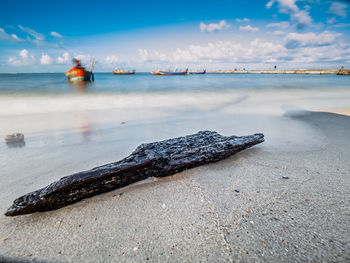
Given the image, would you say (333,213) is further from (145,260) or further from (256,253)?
(145,260)

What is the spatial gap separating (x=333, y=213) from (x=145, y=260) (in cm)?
189

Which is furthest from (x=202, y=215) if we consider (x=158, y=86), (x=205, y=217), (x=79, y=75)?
(x=79, y=75)

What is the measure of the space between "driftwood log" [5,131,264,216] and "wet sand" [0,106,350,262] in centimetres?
10

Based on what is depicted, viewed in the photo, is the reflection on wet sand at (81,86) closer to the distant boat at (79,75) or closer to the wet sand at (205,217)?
the distant boat at (79,75)

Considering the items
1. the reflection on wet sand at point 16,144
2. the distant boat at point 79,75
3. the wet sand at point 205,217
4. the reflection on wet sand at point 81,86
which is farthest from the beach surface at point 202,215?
the distant boat at point 79,75

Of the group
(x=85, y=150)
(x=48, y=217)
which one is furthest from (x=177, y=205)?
(x=85, y=150)

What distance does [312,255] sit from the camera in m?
1.32

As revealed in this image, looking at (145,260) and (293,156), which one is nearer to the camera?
(145,260)

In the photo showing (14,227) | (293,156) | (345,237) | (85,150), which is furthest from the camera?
(85,150)

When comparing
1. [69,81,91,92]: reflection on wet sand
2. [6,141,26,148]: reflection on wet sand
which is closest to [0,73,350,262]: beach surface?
[6,141,26,148]: reflection on wet sand

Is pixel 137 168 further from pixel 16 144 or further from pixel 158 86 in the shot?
pixel 158 86

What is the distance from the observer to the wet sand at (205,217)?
4.58 ft

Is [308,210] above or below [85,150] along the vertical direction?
above

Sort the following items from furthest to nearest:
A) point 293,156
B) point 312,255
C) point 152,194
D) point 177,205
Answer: point 293,156 → point 152,194 → point 177,205 → point 312,255
